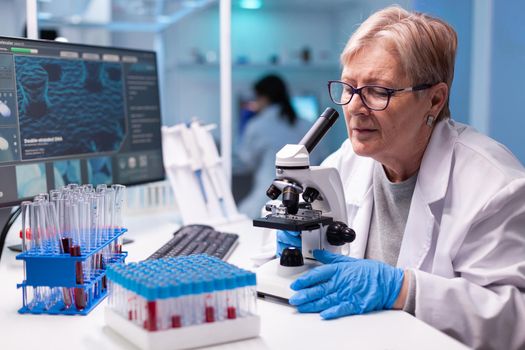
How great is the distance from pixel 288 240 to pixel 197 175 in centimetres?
90

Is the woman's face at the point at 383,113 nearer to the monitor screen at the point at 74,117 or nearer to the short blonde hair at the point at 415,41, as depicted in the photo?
the short blonde hair at the point at 415,41

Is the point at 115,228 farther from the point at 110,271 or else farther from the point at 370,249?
the point at 370,249

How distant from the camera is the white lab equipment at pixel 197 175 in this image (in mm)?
1882

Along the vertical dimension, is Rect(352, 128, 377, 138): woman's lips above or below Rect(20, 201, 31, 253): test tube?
above

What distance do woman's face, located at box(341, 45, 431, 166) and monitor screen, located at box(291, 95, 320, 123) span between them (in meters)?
4.38

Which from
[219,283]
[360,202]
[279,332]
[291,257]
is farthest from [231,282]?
[360,202]

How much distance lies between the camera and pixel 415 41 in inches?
51.7

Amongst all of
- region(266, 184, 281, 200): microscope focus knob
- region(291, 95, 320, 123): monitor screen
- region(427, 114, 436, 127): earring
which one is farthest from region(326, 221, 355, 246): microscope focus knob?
region(291, 95, 320, 123): monitor screen

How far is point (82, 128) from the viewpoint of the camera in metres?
1.57

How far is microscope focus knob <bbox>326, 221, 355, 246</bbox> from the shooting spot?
109 cm

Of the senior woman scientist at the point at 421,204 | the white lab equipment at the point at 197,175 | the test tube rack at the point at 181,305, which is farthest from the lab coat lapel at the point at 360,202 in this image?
the test tube rack at the point at 181,305

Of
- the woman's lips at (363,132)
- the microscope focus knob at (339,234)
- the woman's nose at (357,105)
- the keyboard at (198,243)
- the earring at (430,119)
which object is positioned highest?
the woman's nose at (357,105)

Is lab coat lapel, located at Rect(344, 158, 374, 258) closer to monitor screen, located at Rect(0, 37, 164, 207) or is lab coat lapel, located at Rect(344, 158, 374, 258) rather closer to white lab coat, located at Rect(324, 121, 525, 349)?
white lab coat, located at Rect(324, 121, 525, 349)

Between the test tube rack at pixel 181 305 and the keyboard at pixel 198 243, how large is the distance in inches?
15.7
